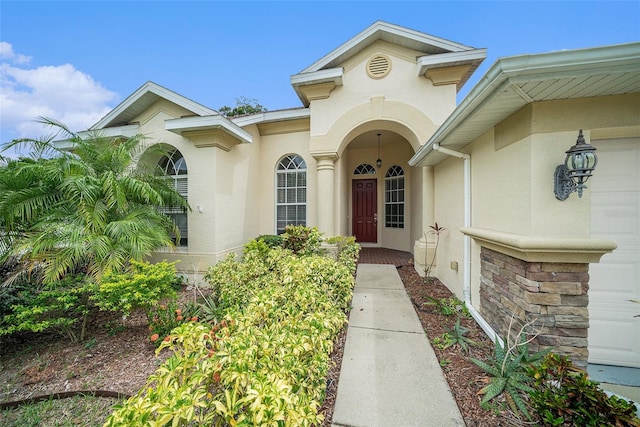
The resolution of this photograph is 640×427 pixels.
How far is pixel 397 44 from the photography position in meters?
6.76

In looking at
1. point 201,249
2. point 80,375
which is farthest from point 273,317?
point 201,249

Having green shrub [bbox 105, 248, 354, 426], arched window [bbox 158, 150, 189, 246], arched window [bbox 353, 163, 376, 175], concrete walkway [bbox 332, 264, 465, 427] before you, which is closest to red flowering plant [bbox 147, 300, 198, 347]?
green shrub [bbox 105, 248, 354, 426]

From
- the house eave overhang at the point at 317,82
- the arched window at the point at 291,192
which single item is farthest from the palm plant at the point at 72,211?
the house eave overhang at the point at 317,82

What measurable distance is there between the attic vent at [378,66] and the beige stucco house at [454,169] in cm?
3

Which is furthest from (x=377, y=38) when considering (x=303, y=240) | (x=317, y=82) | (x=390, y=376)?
(x=390, y=376)

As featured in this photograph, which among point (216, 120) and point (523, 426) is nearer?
point (523, 426)

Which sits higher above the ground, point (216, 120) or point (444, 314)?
point (216, 120)

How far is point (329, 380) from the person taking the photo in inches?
110

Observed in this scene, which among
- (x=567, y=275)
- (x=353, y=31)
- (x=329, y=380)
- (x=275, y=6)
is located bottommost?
(x=329, y=380)

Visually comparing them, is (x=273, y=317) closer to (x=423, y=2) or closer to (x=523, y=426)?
(x=523, y=426)

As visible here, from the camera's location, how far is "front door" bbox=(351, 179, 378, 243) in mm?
10109

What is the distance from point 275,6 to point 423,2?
4769 mm

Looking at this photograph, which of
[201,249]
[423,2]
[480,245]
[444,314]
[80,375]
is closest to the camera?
[80,375]

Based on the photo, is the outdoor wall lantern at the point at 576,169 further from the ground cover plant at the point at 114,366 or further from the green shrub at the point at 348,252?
the green shrub at the point at 348,252
